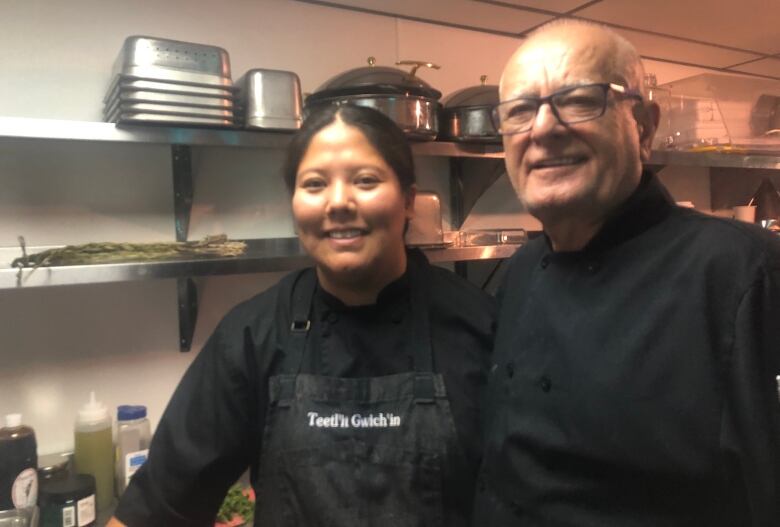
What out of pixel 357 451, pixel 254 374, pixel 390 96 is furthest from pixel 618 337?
pixel 390 96

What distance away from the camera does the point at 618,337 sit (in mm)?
816

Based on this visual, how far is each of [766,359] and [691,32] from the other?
5.93 feet

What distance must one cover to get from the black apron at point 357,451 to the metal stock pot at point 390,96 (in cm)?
65

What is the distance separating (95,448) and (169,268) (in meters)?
0.50

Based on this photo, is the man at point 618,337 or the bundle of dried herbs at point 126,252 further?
the bundle of dried herbs at point 126,252

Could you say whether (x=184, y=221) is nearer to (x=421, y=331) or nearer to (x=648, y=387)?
(x=421, y=331)

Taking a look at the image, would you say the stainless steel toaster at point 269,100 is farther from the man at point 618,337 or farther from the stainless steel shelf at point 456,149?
the man at point 618,337

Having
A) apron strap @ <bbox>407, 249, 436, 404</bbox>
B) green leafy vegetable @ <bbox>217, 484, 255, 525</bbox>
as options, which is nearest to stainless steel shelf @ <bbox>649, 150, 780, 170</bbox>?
apron strap @ <bbox>407, 249, 436, 404</bbox>

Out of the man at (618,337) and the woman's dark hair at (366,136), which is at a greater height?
the woman's dark hair at (366,136)

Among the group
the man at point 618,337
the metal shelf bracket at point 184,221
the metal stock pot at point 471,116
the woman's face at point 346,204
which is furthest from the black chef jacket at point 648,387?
the metal shelf bracket at point 184,221

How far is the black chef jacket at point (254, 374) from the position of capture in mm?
978

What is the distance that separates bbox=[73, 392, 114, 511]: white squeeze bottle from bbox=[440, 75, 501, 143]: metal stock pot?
109 centimetres

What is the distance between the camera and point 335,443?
95 cm

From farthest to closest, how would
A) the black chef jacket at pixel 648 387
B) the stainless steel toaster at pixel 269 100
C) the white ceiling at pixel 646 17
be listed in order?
the white ceiling at pixel 646 17 < the stainless steel toaster at pixel 269 100 < the black chef jacket at pixel 648 387
